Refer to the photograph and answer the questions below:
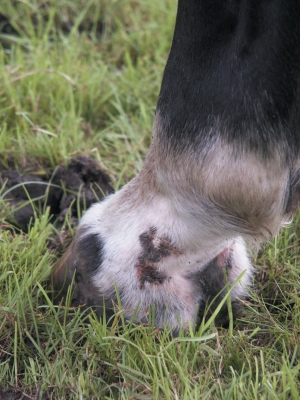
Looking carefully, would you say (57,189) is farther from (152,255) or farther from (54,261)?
(152,255)

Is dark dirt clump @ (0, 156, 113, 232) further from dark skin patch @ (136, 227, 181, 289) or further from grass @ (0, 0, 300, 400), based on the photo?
dark skin patch @ (136, 227, 181, 289)

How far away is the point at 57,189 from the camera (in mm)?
3242

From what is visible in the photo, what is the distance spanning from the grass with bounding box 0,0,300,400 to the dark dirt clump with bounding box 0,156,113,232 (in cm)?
6

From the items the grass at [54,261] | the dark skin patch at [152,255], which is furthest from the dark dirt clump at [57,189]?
the dark skin patch at [152,255]

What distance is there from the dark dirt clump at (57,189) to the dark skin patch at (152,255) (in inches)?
30.0

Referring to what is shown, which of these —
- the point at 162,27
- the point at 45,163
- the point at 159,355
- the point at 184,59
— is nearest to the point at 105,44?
the point at 162,27

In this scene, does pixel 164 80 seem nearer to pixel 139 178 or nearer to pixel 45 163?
pixel 139 178

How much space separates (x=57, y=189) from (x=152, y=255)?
1.03 metres

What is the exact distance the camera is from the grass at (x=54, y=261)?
2.13 metres

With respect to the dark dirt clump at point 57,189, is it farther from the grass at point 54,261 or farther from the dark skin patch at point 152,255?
the dark skin patch at point 152,255

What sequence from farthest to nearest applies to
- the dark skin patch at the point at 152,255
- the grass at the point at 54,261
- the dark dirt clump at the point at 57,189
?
the dark dirt clump at the point at 57,189 < the dark skin patch at the point at 152,255 < the grass at the point at 54,261

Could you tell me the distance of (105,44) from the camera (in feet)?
14.5

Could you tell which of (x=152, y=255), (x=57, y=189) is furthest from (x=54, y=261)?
(x=152, y=255)

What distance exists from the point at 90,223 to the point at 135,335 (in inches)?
19.7
